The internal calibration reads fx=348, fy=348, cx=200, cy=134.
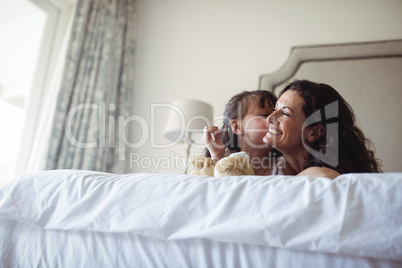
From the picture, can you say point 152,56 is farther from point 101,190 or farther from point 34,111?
point 101,190

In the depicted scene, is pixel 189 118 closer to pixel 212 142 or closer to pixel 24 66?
pixel 212 142

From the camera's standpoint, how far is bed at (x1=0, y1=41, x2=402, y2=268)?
0.59m

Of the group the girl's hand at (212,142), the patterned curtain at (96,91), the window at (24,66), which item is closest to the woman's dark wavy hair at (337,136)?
the girl's hand at (212,142)

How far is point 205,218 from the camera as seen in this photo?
68 centimetres

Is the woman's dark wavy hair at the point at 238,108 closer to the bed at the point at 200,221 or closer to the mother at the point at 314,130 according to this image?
the mother at the point at 314,130

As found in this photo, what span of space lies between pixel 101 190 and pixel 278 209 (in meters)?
0.41

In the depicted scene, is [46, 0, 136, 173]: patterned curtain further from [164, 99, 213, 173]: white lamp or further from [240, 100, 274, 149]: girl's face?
[240, 100, 274, 149]: girl's face

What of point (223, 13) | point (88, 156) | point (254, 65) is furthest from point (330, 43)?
point (88, 156)

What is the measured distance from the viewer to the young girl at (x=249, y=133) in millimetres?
1433

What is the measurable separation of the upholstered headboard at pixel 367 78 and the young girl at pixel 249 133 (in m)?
0.95

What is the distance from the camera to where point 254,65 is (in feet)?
8.96

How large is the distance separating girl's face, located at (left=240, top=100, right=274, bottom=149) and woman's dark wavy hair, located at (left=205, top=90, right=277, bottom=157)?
20 mm

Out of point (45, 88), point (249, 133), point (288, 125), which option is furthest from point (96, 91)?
point (288, 125)

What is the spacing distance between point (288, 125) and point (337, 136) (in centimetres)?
17
